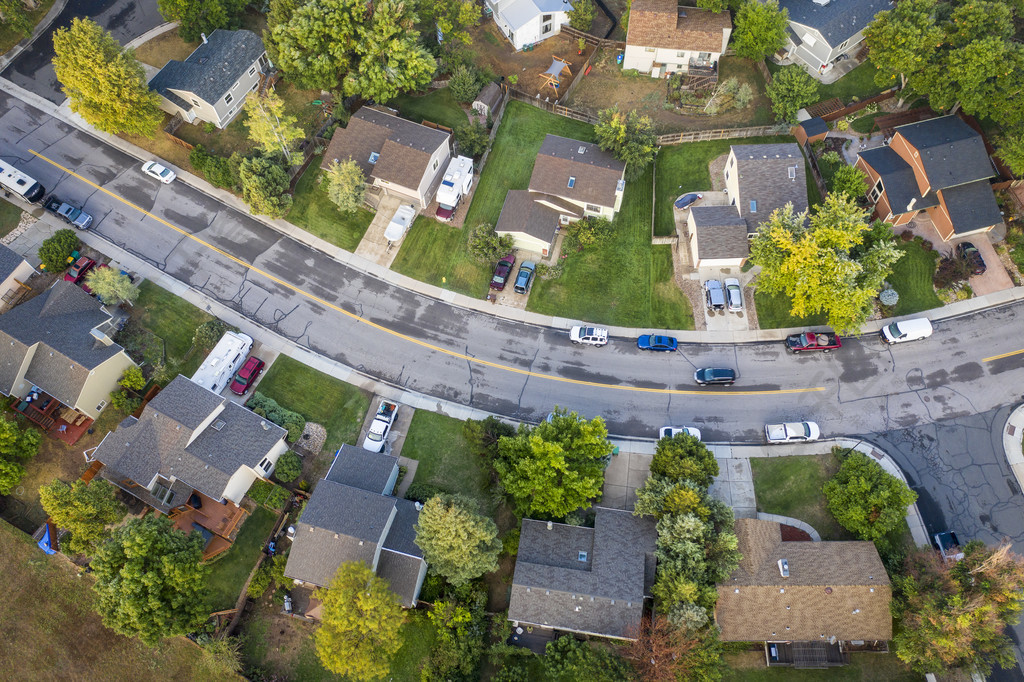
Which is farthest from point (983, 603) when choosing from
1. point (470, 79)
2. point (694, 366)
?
point (470, 79)

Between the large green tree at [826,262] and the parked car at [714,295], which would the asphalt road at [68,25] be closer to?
the parked car at [714,295]

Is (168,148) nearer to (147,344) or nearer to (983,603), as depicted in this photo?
(147,344)

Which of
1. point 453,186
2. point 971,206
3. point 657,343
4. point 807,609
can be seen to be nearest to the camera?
point 807,609

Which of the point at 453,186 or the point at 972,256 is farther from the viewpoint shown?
the point at 453,186


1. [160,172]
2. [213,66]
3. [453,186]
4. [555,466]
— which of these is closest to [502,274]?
[453,186]

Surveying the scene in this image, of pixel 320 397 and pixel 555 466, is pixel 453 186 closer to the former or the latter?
pixel 320 397

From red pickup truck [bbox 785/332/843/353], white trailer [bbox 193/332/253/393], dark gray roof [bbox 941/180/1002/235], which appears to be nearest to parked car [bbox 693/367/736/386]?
red pickup truck [bbox 785/332/843/353]

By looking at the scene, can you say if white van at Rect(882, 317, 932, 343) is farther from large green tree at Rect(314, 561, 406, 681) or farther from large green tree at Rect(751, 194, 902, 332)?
large green tree at Rect(314, 561, 406, 681)
